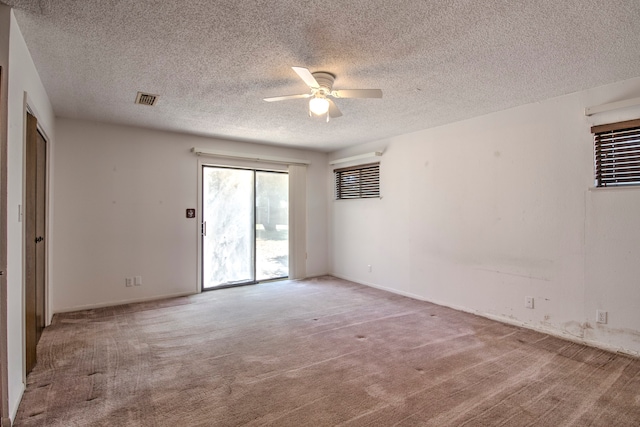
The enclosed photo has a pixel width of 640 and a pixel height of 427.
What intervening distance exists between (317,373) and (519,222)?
2.74m

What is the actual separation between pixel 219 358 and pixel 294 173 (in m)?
3.84

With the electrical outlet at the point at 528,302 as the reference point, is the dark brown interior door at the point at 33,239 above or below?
above

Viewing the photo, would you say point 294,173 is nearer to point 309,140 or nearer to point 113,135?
point 309,140

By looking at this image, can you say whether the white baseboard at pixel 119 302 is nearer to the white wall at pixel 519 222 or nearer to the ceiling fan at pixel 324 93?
the white wall at pixel 519 222

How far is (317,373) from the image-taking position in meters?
2.55

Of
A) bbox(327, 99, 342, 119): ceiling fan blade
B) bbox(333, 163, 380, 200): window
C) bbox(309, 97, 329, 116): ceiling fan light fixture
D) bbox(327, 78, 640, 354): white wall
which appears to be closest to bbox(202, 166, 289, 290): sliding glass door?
bbox(333, 163, 380, 200): window

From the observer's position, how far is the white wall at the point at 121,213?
13.6ft

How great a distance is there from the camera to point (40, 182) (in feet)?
11.0

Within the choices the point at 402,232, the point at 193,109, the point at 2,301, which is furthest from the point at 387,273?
the point at 2,301

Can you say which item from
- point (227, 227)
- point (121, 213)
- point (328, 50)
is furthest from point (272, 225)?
point (328, 50)

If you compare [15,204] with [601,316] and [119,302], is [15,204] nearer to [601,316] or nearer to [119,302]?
[119,302]

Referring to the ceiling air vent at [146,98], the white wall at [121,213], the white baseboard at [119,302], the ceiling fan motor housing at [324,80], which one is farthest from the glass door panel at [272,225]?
the ceiling fan motor housing at [324,80]

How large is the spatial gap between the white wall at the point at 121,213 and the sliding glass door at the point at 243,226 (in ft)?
1.00

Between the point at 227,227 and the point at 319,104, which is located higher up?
the point at 319,104
